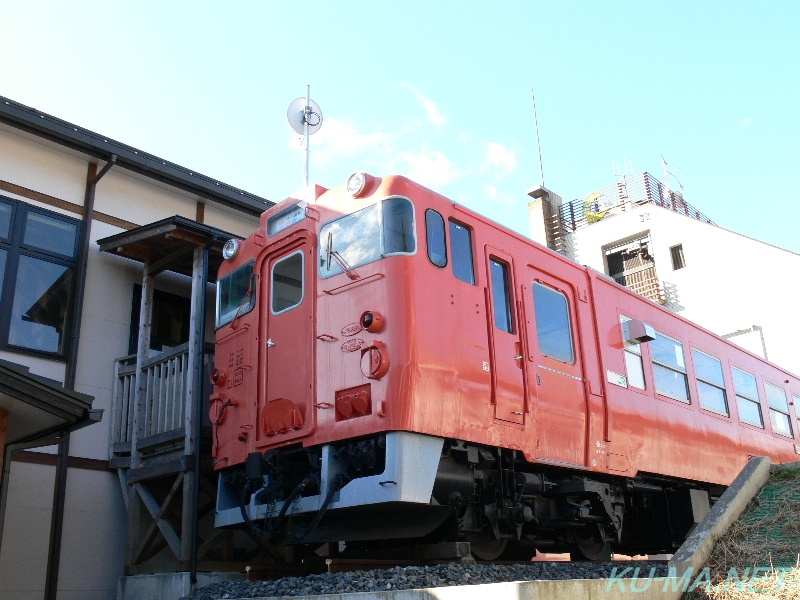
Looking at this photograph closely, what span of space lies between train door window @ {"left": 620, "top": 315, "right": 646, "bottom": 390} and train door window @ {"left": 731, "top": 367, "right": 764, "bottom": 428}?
2977mm

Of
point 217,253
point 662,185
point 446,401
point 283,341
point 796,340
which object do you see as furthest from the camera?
point 662,185

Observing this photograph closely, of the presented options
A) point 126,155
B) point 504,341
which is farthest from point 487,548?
point 126,155

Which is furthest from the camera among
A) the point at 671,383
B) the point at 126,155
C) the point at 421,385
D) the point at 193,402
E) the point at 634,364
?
the point at 126,155

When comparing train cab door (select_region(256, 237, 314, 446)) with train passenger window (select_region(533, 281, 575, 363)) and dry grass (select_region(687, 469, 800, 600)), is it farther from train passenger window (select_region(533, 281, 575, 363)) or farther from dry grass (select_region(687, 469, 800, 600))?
dry grass (select_region(687, 469, 800, 600))

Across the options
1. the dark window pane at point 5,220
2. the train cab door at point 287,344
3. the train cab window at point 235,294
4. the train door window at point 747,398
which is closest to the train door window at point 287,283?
the train cab door at point 287,344

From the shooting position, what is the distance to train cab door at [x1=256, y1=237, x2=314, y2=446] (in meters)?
6.51

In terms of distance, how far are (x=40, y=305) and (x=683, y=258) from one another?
69.1 feet

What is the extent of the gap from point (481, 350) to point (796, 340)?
17.6m

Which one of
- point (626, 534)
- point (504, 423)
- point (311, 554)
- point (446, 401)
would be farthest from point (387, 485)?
point (626, 534)

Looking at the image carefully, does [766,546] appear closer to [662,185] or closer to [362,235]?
[362,235]

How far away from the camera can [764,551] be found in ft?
17.9

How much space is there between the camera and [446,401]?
5945 mm

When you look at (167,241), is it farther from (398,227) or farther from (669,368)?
(669,368)

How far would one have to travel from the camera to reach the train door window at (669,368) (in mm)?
9062
